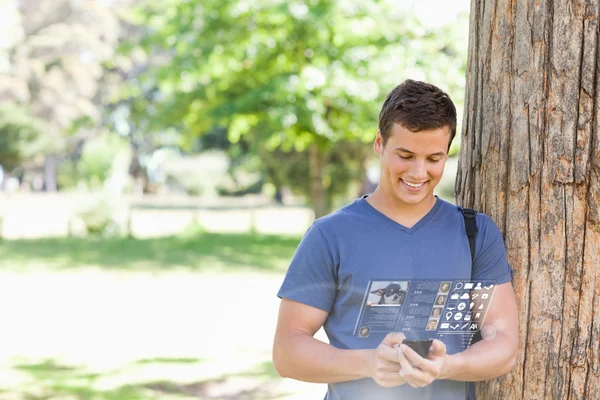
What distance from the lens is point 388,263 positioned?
7.01 ft

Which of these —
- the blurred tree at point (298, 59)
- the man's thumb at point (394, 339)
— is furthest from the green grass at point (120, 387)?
the blurred tree at point (298, 59)

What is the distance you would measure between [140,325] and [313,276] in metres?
7.66

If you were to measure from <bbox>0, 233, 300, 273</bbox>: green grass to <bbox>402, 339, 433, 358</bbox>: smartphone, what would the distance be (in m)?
12.7

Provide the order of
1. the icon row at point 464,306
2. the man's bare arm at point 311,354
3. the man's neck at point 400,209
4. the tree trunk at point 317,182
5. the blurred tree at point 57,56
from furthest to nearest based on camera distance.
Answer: the blurred tree at point 57,56 → the tree trunk at point 317,182 → the man's neck at point 400,209 → the icon row at point 464,306 → the man's bare arm at point 311,354

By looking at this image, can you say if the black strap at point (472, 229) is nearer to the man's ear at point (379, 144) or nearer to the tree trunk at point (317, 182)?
the man's ear at point (379, 144)

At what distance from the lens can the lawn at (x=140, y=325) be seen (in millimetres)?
6688

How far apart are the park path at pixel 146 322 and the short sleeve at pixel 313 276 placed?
15.1ft

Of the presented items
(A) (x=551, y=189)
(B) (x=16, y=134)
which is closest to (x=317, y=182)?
(A) (x=551, y=189)

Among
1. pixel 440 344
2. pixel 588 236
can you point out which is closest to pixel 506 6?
pixel 588 236

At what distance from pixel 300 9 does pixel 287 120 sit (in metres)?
2.30

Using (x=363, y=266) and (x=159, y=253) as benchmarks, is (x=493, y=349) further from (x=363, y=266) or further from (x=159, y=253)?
(x=159, y=253)

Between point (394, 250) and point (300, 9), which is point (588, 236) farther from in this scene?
point (300, 9)

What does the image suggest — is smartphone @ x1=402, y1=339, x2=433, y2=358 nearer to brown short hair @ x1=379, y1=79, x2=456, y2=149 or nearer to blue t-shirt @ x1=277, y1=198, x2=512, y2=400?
blue t-shirt @ x1=277, y1=198, x2=512, y2=400

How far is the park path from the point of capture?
7.30m
